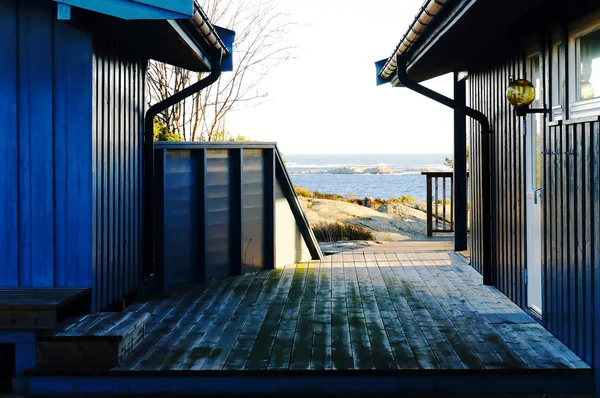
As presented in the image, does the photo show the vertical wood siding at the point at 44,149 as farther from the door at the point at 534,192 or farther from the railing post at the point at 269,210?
the door at the point at 534,192

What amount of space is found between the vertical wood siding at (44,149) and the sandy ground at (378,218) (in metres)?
7.08

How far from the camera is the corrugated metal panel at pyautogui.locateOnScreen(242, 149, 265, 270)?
6.74 metres

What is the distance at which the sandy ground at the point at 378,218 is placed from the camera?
13430 millimetres

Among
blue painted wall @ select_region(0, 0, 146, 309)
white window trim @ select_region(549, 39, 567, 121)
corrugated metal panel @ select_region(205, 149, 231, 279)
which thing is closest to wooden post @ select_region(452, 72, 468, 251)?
corrugated metal panel @ select_region(205, 149, 231, 279)

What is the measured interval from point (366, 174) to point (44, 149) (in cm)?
4608

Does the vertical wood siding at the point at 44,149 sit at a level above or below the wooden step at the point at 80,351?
above

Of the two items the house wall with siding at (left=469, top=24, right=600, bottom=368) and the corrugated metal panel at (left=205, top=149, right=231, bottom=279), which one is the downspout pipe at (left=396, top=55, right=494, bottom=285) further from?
the corrugated metal panel at (left=205, top=149, right=231, bottom=279)

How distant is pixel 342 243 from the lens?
9.43 meters

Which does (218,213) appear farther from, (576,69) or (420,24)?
(576,69)

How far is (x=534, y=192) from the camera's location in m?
4.74

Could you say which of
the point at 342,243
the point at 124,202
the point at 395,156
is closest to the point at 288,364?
the point at 124,202

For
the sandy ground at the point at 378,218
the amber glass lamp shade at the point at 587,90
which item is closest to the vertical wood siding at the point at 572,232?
the amber glass lamp shade at the point at 587,90

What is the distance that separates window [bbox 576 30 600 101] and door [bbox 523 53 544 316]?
0.70 meters

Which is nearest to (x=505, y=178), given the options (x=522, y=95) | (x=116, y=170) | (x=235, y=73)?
(x=522, y=95)
